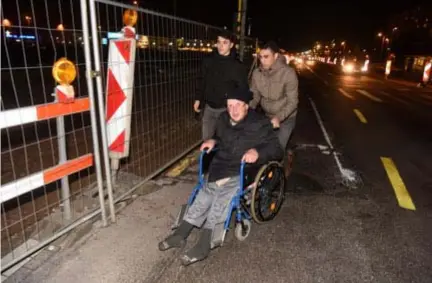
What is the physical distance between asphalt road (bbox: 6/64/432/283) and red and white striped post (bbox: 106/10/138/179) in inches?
32.0

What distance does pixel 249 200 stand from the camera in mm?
3600

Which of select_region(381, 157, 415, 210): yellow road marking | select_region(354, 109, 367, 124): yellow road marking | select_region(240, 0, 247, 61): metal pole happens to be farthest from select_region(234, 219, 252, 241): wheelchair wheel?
select_region(354, 109, 367, 124): yellow road marking

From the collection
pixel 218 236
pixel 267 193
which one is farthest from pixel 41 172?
pixel 267 193

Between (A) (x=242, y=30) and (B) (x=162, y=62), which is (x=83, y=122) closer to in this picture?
(B) (x=162, y=62)

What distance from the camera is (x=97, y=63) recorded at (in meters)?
3.21

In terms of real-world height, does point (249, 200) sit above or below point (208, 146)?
below

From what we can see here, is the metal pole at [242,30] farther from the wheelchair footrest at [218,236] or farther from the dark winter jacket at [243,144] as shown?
the wheelchair footrest at [218,236]

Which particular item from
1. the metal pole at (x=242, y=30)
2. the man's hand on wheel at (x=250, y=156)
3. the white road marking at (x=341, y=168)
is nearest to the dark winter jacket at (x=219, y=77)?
the man's hand on wheel at (x=250, y=156)

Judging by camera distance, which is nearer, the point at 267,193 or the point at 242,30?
the point at 267,193

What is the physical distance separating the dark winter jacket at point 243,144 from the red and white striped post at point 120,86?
46.2 inches

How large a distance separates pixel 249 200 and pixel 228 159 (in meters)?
0.47

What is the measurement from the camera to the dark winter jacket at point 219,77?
4707 millimetres

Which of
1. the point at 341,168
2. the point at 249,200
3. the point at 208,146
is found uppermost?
the point at 208,146

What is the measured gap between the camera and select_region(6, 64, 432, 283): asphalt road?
3062 mm
